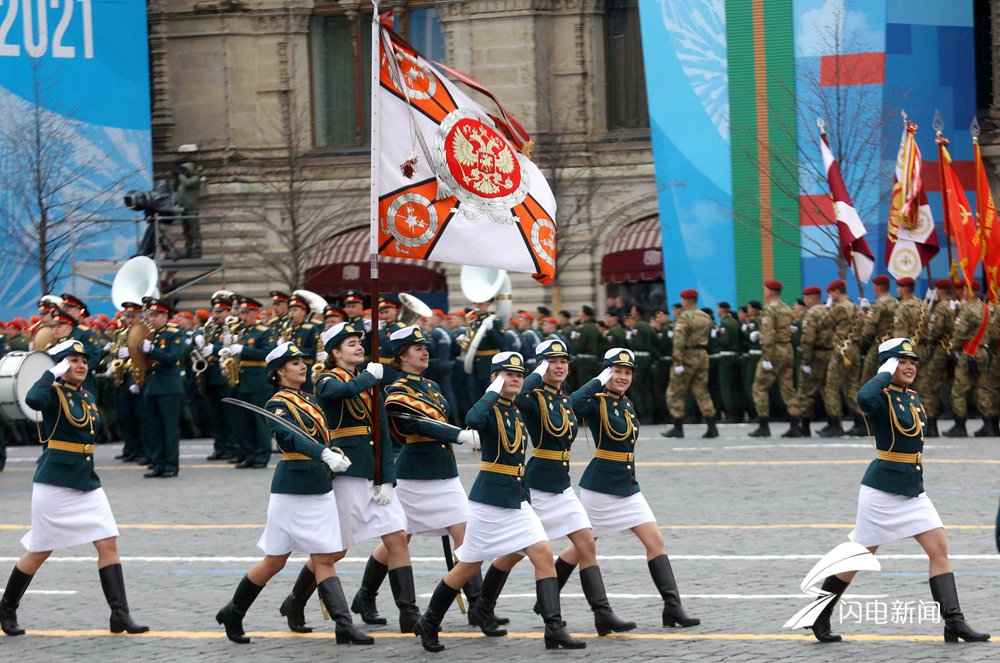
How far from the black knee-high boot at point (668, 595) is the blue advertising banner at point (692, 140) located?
2209 centimetres

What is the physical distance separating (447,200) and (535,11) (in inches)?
959

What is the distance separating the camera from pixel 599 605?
10000 millimetres

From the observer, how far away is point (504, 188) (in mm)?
11758

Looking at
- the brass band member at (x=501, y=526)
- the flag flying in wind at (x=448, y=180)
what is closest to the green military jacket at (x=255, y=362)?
the flag flying in wind at (x=448, y=180)

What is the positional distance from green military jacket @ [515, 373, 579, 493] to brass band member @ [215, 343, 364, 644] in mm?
1156

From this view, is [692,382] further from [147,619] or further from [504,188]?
[147,619]

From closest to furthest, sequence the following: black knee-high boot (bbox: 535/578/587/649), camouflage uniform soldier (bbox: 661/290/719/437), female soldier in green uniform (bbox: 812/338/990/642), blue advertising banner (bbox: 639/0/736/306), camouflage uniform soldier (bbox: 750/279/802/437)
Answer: female soldier in green uniform (bbox: 812/338/990/642) → black knee-high boot (bbox: 535/578/587/649) → camouflage uniform soldier (bbox: 750/279/802/437) → camouflage uniform soldier (bbox: 661/290/719/437) → blue advertising banner (bbox: 639/0/736/306)

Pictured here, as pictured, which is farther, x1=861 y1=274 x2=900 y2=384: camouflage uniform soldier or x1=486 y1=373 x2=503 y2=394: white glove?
x1=861 y1=274 x2=900 y2=384: camouflage uniform soldier

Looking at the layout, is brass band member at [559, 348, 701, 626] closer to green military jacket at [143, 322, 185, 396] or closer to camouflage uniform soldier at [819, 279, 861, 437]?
green military jacket at [143, 322, 185, 396]

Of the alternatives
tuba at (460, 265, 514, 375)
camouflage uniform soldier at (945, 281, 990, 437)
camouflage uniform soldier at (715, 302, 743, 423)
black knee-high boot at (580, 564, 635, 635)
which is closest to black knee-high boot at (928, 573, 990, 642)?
black knee-high boot at (580, 564, 635, 635)

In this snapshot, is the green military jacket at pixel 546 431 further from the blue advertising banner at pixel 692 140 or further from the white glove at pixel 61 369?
the blue advertising banner at pixel 692 140

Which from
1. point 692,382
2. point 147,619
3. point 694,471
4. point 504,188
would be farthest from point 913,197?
point 147,619

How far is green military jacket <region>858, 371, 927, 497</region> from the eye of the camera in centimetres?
980

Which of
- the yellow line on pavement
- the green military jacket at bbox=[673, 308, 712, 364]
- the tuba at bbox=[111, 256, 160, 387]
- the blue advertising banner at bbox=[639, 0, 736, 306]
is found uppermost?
the blue advertising banner at bbox=[639, 0, 736, 306]
